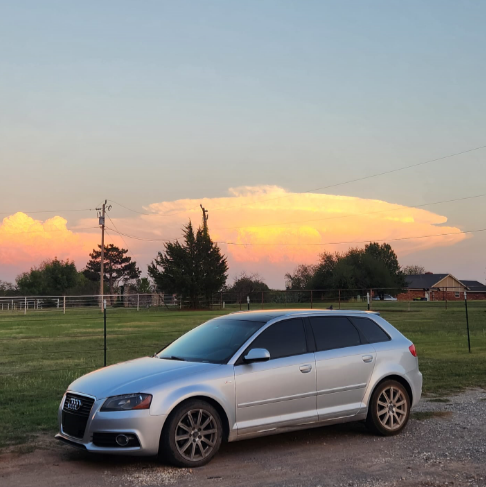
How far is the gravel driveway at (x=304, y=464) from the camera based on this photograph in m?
6.03

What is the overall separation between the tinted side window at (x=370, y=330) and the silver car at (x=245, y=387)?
2cm

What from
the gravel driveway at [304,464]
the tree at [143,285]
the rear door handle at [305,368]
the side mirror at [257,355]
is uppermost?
the tree at [143,285]

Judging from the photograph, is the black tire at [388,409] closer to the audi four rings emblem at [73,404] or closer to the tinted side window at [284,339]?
the tinted side window at [284,339]

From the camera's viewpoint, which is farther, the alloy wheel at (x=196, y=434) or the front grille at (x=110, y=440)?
the alloy wheel at (x=196, y=434)

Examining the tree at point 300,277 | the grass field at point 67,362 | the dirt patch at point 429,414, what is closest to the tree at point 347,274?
the tree at point 300,277

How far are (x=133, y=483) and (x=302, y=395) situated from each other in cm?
220

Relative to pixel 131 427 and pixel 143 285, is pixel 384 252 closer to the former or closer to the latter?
pixel 143 285

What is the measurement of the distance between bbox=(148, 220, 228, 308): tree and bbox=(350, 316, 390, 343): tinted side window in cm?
5173

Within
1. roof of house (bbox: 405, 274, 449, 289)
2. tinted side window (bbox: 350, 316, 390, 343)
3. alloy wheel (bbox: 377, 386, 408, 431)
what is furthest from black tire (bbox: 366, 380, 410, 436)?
roof of house (bbox: 405, 274, 449, 289)

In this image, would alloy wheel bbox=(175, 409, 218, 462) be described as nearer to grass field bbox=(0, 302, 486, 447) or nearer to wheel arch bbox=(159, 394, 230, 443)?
wheel arch bbox=(159, 394, 230, 443)

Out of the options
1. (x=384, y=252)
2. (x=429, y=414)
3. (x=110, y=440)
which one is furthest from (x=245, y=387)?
(x=384, y=252)

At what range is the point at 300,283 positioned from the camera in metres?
100

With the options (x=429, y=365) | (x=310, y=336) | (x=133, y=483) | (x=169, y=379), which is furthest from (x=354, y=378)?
(x=429, y=365)

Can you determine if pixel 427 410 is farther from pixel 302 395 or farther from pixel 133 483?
pixel 133 483
